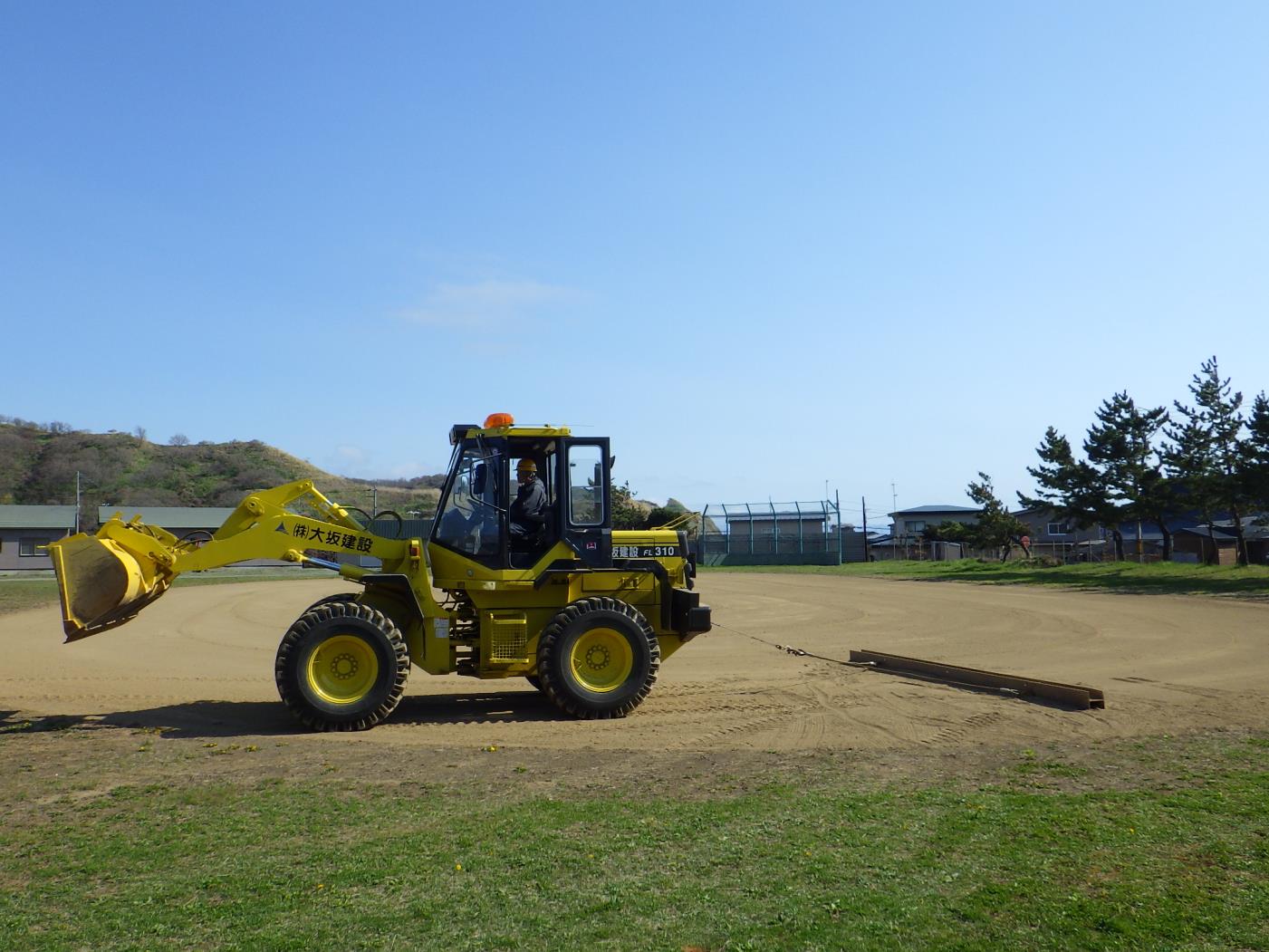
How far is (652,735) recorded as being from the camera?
10016mm

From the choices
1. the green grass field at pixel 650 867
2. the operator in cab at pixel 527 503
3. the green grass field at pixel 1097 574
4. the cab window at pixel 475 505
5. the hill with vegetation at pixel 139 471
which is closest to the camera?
the green grass field at pixel 650 867

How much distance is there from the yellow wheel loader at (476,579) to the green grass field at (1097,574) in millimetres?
23822

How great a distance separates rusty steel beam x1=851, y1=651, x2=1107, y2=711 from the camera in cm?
1127

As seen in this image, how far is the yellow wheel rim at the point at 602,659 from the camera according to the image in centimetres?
1101

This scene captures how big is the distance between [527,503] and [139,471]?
100886mm

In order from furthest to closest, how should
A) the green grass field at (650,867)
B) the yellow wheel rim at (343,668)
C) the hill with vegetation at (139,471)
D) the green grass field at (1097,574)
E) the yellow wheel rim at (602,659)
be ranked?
the hill with vegetation at (139,471) < the green grass field at (1097,574) < the yellow wheel rim at (602,659) < the yellow wheel rim at (343,668) < the green grass field at (650,867)

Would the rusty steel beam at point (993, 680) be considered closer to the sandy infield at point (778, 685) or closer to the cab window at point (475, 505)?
the sandy infield at point (778, 685)

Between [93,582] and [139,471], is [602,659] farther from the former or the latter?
[139,471]

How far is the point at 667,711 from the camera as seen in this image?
11359mm

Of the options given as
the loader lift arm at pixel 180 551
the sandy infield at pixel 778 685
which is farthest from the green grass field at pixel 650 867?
the loader lift arm at pixel 180 551

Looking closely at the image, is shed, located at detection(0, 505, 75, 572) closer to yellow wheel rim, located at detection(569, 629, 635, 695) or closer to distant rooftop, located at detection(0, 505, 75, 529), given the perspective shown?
distant rooftop, located at detection(0, 505, 75, 529)

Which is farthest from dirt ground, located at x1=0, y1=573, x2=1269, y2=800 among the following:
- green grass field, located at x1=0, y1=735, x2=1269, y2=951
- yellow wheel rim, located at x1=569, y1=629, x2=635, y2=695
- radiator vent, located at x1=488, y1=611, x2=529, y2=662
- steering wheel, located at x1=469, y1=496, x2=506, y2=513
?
steering wheel, located at x1=469, y1=496, x2=506, y2=513

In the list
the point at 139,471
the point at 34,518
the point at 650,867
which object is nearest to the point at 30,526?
the point at 34,518

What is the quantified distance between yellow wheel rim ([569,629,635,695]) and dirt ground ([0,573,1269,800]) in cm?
45
